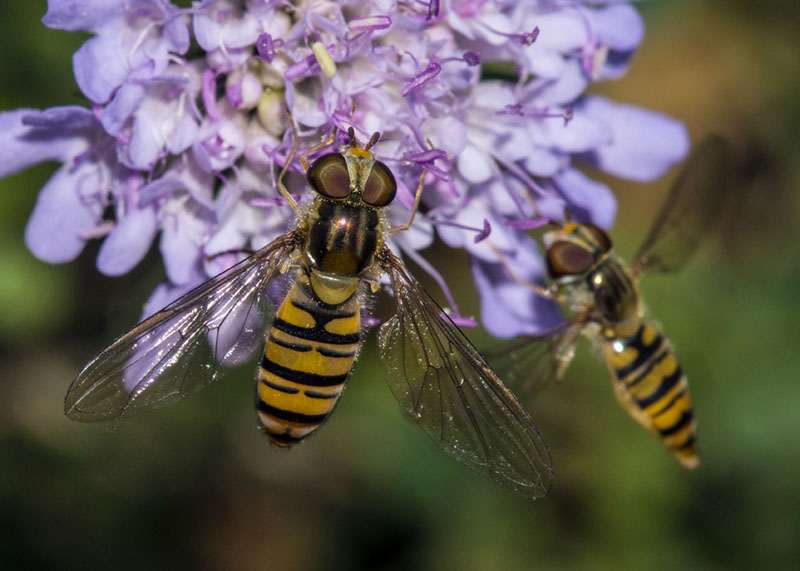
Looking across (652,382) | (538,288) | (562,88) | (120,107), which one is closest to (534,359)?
(538,288)

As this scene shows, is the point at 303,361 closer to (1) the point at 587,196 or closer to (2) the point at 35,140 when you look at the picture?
(2) the point at 35,140

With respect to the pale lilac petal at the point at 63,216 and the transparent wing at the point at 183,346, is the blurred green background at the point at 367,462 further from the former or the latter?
the transparent wing at the point at 183,346

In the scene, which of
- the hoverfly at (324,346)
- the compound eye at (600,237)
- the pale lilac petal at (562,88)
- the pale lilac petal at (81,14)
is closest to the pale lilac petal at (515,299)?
the compound eye at (600,237)

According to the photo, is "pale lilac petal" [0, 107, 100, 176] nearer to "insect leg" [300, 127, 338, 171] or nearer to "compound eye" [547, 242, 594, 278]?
"insect leg" [300, 127, 338, 171]

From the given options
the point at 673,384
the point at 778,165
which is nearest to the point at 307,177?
the point at 673,384

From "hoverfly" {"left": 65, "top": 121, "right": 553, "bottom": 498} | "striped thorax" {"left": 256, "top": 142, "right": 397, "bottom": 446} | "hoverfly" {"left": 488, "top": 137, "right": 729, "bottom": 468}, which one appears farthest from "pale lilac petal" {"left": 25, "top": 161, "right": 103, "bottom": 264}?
"hoverfly" {"left": 488, "top": 137, "right": 729, "bottom": 468}

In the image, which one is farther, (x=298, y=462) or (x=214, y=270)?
(x=298, y=462)

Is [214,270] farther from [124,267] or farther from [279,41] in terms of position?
[279,41]
